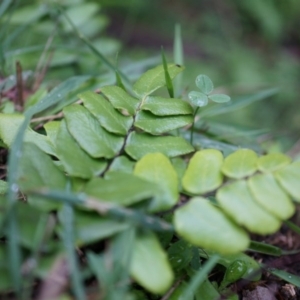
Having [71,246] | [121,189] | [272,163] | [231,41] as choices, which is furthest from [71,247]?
[231,41]

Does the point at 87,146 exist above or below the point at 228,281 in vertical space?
above

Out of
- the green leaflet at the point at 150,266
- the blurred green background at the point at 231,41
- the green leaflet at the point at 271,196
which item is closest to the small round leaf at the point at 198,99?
the green leaflet at the point at 271,196

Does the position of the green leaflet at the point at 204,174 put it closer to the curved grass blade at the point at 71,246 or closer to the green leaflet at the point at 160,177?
the green leaflet at the point at 160,177

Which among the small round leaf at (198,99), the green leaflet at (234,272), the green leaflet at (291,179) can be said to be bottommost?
the green leaflet at (234,272)

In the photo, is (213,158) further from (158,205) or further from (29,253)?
(29,253)

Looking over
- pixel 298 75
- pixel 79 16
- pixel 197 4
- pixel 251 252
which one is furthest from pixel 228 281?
pixel 197 4
